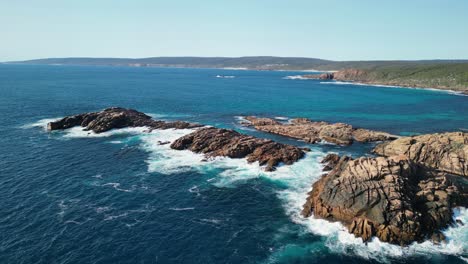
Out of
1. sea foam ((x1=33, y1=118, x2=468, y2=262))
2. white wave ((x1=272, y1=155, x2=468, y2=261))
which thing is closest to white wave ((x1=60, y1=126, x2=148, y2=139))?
sea foam ((x1=33, y1=118, x2=468, y2=262))

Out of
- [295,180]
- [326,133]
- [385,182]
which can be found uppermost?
[385,182]

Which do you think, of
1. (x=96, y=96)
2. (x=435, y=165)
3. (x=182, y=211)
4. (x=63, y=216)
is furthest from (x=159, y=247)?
(x=96, y=96)

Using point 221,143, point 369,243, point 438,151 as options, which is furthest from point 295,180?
point 438,151

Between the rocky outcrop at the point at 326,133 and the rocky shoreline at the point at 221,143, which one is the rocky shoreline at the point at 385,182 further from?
the rocky outcrop at the point at 326,133

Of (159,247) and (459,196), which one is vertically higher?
(459,196)

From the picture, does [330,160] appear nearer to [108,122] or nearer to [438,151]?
[438,151]

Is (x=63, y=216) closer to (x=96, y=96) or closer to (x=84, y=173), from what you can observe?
(x=84, y=173)

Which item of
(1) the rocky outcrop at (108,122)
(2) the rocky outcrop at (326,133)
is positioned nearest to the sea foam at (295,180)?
(1) the rocky outcrop at (108,122)
